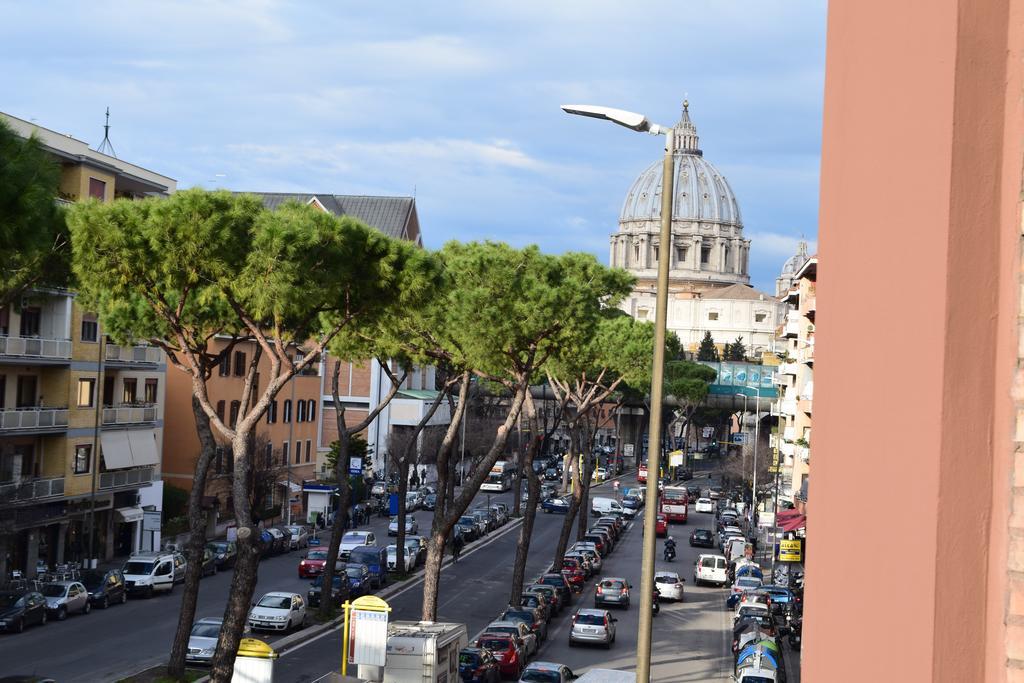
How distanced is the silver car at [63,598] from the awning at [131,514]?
470 inches

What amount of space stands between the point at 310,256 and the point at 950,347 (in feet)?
76.8

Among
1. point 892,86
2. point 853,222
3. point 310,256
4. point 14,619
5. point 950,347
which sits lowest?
point 14,619

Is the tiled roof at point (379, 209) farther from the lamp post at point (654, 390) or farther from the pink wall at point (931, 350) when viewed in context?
the pink wall at point (931, 350)

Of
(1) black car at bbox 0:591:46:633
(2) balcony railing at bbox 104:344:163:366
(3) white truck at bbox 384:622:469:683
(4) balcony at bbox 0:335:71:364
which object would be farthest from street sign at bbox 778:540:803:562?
(4) balcony at bbox 0:335:71:364

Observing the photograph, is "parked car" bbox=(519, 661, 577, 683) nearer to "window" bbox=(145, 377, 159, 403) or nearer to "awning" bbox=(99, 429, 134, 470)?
"awning" bbox=(99, 429, 134, 470)

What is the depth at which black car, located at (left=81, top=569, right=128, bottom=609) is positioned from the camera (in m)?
40.7

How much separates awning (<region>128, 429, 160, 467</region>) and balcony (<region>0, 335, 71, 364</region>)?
21.3 feet

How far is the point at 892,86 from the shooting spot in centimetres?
313

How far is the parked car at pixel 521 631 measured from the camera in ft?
110

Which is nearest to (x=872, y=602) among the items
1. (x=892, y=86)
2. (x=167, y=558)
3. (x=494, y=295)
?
(x=892, y=86)

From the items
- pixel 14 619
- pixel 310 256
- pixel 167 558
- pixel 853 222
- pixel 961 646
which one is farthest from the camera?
pixel 167 558

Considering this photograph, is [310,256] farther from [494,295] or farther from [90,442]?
[90,442]

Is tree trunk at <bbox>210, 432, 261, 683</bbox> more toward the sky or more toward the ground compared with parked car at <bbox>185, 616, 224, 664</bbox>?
more toward the sky

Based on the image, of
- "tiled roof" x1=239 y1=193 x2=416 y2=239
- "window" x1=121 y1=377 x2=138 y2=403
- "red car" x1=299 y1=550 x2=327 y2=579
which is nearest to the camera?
"red car" x1=299 y1=550 x2=327 y2=579
